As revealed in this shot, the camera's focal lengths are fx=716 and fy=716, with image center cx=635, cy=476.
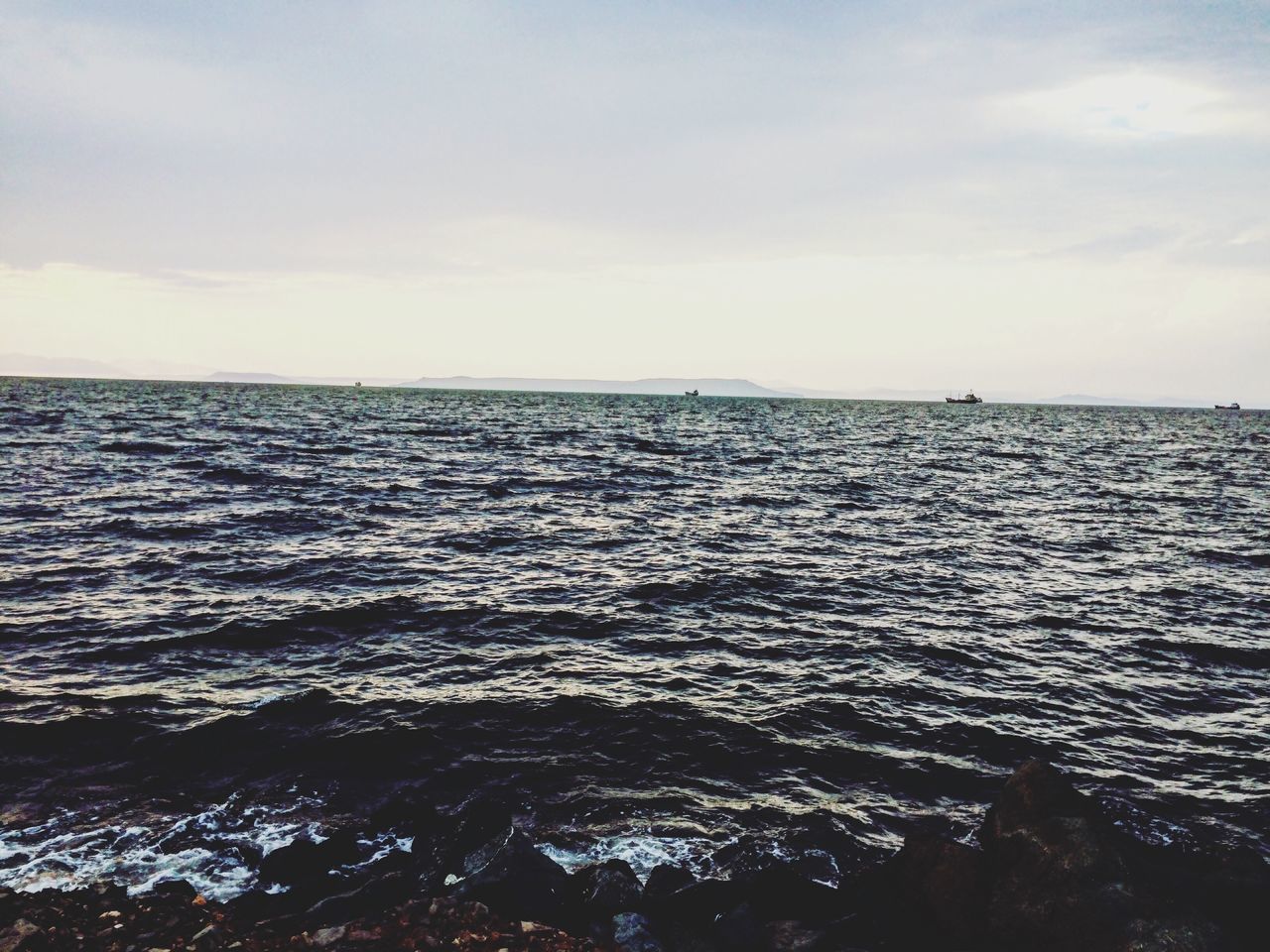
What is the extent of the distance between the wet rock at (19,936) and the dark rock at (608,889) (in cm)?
531

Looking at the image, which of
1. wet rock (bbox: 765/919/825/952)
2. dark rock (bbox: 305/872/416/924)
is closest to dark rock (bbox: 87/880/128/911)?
dark rock (bbox: 305/872/416/924)

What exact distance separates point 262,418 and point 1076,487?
3351 inches

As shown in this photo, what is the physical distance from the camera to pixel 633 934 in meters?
7.34

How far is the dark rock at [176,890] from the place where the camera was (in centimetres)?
784

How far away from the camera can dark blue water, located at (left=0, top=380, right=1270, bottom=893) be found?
400 inches

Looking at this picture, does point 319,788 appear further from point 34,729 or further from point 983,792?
point 983,792

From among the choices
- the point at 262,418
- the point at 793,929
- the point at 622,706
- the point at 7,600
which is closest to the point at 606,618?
the point at 622,706

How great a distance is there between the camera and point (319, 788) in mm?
10484

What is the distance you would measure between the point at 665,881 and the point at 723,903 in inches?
27.6

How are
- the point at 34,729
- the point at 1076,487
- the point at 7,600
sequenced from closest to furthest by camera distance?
the point at 34,729 → the point at 7,600 → the point at 1076,487

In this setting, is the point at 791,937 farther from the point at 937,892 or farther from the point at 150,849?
the point at 150,849

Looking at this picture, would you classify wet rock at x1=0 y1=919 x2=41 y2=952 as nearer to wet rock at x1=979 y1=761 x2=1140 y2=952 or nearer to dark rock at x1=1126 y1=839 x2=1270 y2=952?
wet rock at x1=979 y1=761 x2=1140 y2=952

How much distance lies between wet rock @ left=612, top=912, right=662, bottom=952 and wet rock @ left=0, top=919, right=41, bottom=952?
5.57 m

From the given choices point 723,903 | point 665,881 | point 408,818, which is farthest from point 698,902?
point 408,818
